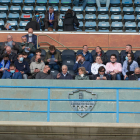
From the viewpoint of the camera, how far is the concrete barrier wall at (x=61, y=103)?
8.02 meters

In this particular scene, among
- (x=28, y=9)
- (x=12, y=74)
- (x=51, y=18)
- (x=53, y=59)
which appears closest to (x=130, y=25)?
(x=51, y=18)

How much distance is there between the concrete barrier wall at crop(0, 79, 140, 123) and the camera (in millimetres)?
8023

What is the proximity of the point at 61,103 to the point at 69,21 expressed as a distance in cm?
499

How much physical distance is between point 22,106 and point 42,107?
50 centimetres

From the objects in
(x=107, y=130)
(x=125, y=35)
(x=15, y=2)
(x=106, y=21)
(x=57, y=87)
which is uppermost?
(x=15, y=2)

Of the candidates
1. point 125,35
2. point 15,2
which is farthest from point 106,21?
point 15,2

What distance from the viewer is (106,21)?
15.4m

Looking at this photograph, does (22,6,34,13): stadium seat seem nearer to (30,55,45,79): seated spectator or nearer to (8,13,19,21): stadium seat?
(8,13,19,21): stadium seat

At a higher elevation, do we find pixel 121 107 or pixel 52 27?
pixel 52 27

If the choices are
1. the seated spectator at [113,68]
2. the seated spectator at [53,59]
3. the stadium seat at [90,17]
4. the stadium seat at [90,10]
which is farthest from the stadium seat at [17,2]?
the seated spectator at [113,68]

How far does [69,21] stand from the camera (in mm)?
12367

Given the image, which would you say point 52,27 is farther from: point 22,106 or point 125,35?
point 22,106

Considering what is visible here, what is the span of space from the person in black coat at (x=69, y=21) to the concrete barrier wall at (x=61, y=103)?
14.8ft

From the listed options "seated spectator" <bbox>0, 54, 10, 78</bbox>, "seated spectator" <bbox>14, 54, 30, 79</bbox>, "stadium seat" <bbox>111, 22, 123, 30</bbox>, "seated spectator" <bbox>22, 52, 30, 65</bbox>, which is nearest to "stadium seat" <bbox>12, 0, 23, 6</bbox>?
"stadium seat" <bbox>111, 22, 123, 30</bbox>
